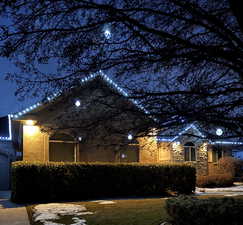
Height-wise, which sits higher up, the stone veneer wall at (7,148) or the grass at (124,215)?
the stone veneer wall at (7,148)

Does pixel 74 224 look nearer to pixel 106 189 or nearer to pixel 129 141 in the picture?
pixel 129 141

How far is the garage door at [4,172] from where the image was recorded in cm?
2131

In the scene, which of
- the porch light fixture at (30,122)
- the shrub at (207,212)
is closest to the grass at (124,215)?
the shrub at (207,212)

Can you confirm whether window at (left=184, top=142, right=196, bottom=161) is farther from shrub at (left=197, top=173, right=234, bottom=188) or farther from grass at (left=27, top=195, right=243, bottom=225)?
grass at (left=27, top=195, right=243, bottom=225)

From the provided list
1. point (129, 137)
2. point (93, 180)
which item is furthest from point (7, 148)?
point (129, 137)

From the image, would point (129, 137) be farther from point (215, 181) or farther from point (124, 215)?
point (215, 181)

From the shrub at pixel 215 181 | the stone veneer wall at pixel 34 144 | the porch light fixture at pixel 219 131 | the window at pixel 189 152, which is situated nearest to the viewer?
the porch light fixture at pixel 219 131

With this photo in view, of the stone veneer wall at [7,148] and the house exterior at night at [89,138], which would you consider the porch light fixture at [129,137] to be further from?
the stone veneer wall at [7,148]

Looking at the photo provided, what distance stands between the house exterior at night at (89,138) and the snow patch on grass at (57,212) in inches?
87.1

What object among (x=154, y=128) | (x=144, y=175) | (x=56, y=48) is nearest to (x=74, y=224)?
(x=154, y=128)

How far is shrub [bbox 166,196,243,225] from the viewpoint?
317 inches

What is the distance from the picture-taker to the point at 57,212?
11781 mm

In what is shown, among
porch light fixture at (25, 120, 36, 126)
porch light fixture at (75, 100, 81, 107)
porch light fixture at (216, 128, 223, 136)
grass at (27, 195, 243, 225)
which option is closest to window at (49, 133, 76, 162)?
porch light fixture at (25, 120, 36, 126)

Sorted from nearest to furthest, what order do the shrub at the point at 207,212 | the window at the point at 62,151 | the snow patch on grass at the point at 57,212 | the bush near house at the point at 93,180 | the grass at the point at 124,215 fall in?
the shrub at the point at 207,212
the grass at the point at 124,215
the snow patch on grass at the point at 57,212
the bush near house at the point at 93,180
the window at the point at 62,151
